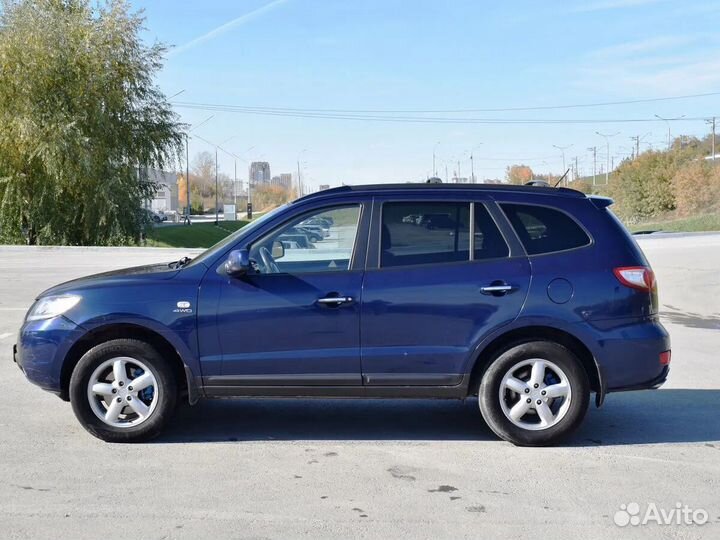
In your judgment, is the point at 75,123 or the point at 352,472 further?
the point at 75,123

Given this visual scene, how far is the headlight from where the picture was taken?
6.02 m

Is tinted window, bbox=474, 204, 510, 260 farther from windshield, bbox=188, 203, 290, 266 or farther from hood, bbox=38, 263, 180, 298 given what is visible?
hood, bbox=38, 263, 180, 298

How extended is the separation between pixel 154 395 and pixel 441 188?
8.24 feet

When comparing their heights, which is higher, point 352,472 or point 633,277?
point 633,277

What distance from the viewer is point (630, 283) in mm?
5918

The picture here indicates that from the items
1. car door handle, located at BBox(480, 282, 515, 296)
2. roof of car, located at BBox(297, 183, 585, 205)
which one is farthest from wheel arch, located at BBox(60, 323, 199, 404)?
car door handle, located at BBox(480, 282, 515, 296)

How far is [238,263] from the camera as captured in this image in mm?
5812

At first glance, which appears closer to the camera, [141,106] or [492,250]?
[492,250]

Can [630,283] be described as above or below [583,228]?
below

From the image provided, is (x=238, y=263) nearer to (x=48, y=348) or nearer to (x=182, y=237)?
(x=48, y=348)

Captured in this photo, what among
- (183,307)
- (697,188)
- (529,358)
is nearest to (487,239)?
(529,358)

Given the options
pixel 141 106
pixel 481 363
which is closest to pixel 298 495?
pixel 481 363

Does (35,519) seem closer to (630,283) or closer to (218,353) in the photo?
(218,353)

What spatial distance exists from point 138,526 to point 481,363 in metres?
2.64
